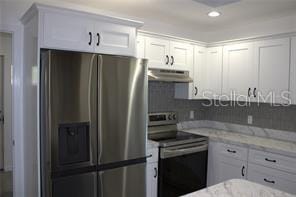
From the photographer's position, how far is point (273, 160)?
2.71 metres

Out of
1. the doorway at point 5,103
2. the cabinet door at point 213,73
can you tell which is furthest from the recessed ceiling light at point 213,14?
the doorway at point 5,103

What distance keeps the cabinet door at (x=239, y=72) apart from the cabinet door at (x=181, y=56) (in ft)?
1.66

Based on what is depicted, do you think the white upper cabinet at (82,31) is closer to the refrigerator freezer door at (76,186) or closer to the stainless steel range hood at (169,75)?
the stainless steel range hood at (169,75)

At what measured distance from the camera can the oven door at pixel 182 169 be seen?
113 inches

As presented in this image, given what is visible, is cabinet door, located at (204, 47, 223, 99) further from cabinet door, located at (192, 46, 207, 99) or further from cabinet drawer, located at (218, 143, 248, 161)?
cabinet drawer, located at (218, 143, 248, 161)

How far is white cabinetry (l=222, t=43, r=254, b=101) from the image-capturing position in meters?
3.21

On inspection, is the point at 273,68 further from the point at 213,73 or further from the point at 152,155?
the point at 152,155

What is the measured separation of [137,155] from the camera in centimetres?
247

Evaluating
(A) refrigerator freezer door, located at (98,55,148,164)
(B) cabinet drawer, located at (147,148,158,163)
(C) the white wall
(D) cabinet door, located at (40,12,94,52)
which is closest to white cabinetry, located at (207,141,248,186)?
(B) cabinet drawer, located at (147,148,158,163)

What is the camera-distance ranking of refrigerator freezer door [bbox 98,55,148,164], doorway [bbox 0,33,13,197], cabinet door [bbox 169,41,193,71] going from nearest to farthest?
refrigerator freezer door [bbox 98,55,148,164] < cabinet door [bbox 169,41,193,71] < doorway [bbox 0,33,13,197]

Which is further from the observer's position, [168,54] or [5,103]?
[5,103]

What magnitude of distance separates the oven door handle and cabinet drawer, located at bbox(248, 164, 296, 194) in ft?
1.99

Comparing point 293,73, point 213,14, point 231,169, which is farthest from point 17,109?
point 293,73

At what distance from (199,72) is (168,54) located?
0.67 metres
